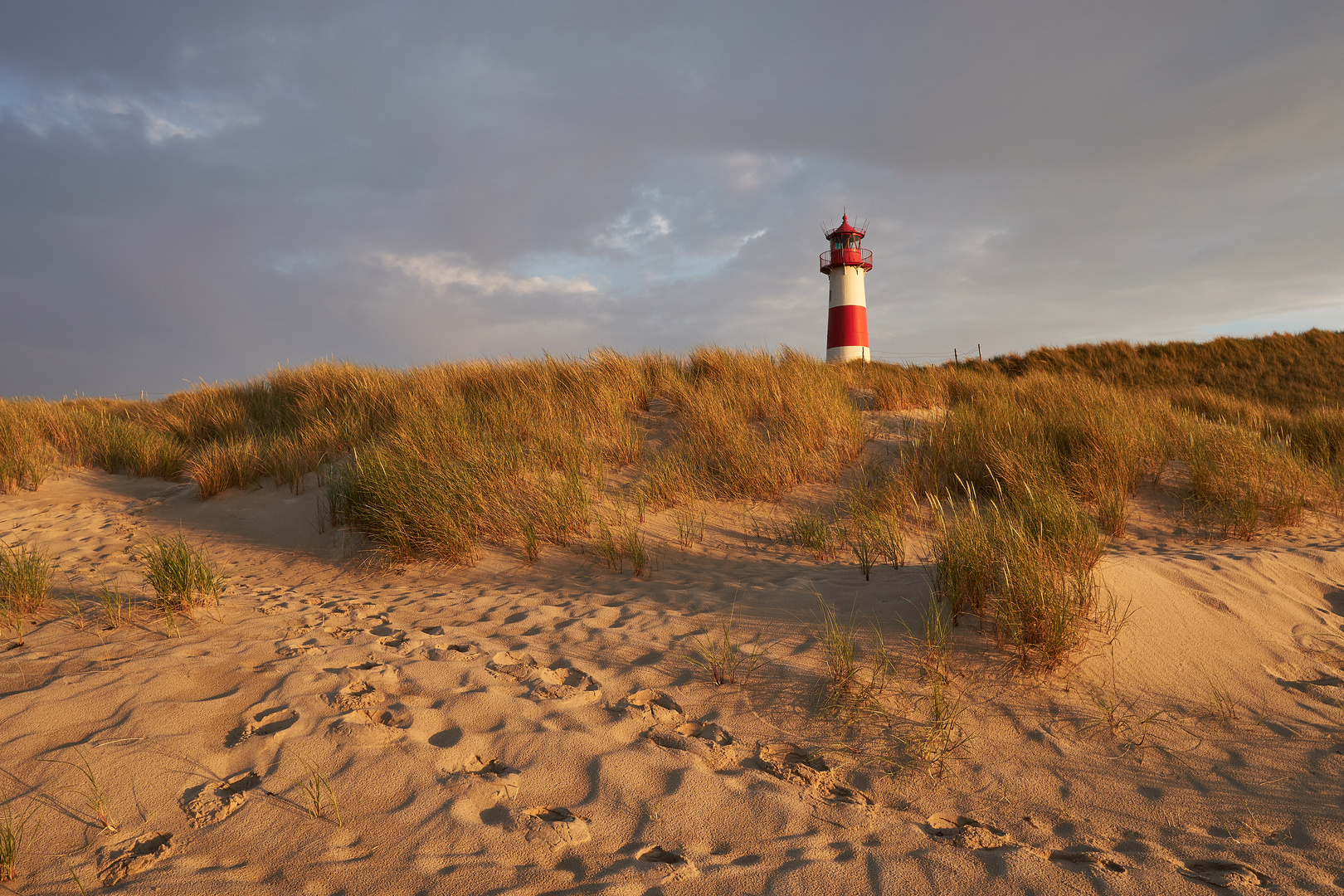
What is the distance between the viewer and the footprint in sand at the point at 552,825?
6.42 feet

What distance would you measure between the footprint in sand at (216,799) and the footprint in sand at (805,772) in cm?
175

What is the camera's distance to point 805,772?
234cm

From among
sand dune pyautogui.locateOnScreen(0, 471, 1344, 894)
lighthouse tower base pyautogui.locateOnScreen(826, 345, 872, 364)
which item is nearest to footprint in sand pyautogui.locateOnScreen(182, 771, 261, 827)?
sand dune pyautogui.locateOnScreen(0, 471, 1344, 894)

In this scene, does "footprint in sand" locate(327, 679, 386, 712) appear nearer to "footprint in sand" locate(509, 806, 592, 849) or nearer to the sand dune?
the sand dune

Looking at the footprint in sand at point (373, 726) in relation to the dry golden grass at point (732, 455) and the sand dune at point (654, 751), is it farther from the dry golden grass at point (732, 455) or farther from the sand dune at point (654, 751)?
the dry golden grass at point (732, 455)

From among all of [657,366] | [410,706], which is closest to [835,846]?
[410,706]

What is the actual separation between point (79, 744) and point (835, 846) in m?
2.68

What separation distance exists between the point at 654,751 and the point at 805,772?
1.90 ft

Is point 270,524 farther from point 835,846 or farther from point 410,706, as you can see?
point 835,846

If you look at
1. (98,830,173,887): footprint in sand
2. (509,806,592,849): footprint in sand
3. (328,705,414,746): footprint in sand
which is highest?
(328,705,414,746): footprint in sand

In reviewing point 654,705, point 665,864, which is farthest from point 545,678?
point 665,864

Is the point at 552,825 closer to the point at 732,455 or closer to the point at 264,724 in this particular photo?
the point at 264,724

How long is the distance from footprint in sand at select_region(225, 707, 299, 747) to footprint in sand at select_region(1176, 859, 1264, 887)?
3.15 m

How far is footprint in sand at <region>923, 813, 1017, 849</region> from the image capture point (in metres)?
2.01
